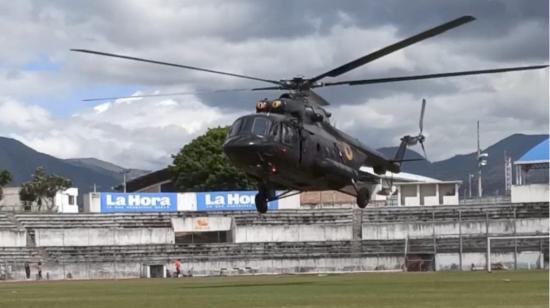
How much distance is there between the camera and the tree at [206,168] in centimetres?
13525

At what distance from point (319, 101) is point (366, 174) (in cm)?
509

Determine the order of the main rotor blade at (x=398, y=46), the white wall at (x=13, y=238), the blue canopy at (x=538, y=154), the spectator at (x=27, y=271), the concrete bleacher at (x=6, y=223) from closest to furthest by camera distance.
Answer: the main rotor blade at (x=398, y=46), the spectator at (x=27, y=271), the white wall at (x=13, y=238), the concrete bleacher at (x=6, y=223), the blue canopy at (x=538, y=154)

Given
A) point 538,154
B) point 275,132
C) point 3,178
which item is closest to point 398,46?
point 275,132

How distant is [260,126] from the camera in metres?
41.6

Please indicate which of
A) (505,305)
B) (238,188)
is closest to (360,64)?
(505,305)

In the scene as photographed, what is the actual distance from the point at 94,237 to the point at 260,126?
5519cm

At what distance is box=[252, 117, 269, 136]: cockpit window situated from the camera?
41438 mm

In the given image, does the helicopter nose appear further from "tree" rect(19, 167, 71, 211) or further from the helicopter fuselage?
"tree" rect(19, 167, 71, 211)

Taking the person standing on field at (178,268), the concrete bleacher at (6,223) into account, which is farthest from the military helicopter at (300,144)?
the concrete bleacher at (6,223)

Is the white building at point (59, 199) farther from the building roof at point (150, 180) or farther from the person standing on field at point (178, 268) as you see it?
the person standing on field at point (178, 268)

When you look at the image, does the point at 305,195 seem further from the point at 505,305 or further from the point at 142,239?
the point at 505,305

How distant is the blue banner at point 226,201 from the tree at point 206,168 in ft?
92.7

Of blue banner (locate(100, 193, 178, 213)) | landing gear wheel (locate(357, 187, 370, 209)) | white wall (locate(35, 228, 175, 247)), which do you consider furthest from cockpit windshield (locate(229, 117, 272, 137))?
blue banner (locate(100, 193, 178, 213))

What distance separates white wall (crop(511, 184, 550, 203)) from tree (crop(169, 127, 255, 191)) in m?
37.5
